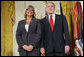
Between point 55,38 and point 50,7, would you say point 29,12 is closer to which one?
point 50,7

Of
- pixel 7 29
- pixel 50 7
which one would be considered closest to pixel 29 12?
pixel 50 7

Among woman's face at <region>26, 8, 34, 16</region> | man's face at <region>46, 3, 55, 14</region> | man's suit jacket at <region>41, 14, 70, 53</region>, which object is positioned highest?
man's face at <region>46, 3, 55, 14</region>

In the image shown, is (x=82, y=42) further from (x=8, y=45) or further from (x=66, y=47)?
(x=8, y=45)

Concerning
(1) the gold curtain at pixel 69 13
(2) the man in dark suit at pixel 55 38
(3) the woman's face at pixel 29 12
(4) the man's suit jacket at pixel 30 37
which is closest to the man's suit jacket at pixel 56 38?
(2) the man in dark suit at pixel 55 38

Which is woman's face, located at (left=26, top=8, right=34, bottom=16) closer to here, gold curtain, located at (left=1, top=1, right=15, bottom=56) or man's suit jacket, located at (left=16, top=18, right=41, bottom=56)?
man's suit jacket, located at (left=16, top=18, right=41, bottom=56)

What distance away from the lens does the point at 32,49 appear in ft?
7.62

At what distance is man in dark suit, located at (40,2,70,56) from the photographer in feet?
7.85

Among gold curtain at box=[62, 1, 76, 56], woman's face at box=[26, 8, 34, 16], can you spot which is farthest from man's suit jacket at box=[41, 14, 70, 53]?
gold curtain at box=[62, 1, 76, 56]

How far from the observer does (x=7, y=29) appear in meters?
3.37

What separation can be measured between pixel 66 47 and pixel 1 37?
141cm

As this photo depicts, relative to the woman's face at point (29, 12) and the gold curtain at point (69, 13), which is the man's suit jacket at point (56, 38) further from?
the gold curtain at point (69, 13)

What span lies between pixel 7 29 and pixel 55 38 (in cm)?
123

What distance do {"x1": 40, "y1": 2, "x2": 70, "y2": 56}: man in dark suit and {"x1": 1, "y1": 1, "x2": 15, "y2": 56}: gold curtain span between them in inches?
41.4

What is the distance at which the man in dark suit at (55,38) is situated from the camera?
2.39 meters
